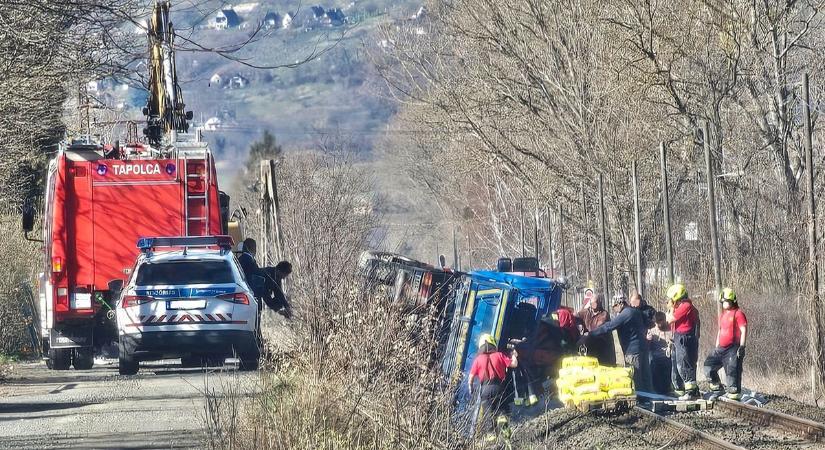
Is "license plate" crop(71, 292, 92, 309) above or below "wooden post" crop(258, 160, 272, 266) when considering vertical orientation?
below

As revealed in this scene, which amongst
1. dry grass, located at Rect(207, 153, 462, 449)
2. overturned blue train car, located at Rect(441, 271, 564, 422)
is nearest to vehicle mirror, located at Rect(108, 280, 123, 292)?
dry grass, located at Rect(207, 153, 462, 449)

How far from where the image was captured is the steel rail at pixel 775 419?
14969mm

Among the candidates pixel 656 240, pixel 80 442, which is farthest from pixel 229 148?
pixel 80 442

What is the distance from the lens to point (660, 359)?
68.8 feet

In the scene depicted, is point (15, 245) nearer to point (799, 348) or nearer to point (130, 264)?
point (130, 264)

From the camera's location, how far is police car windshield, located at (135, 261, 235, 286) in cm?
1853

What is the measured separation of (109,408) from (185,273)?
2.94 metres

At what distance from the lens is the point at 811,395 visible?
20.6m

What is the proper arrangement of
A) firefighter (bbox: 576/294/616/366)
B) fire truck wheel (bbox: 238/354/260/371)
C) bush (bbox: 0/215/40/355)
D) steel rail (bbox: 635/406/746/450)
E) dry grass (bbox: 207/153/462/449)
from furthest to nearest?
bush (bbox: 0/215/40/355), firefighter (bbox: 576/294/616/366), fire truck wheel (bbox: 238/354/260/371), steel rail (bbox: 635/406/746/450), dry grass (bbox: 207/153/462/449)

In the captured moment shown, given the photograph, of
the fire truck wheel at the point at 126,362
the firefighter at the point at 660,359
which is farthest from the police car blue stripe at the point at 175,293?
the firefighter at the point at 660,359

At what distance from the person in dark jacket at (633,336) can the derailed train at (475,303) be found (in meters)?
1.08

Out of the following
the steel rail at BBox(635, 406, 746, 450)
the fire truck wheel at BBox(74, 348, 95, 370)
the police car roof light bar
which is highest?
the police car roof light bar

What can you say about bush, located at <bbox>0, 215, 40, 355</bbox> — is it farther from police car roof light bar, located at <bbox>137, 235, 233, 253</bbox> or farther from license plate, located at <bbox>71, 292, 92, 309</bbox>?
police car roof light bar, located at <bbox>137, 235, 233, 253</bbox>

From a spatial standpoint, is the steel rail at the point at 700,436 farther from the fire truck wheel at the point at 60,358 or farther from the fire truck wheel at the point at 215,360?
the fire truck wheel at the point at 60,358
